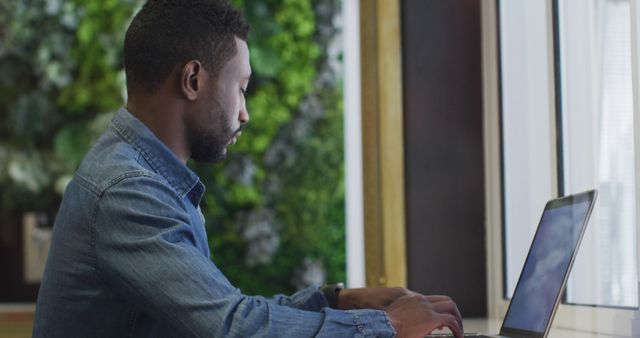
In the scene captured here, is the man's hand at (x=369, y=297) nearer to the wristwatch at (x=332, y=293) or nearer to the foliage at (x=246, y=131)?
the wristwatch at (x=332, y=293)

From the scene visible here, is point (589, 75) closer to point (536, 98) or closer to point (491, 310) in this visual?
point (536, 98)

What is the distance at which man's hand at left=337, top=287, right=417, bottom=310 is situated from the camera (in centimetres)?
173

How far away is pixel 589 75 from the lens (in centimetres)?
210

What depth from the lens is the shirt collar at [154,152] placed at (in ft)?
5.47

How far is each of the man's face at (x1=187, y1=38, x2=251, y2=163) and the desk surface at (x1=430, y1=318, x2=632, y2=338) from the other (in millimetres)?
716

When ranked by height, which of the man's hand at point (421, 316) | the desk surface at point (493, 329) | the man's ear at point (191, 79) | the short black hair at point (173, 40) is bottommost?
the desk surface at point (493, 329)

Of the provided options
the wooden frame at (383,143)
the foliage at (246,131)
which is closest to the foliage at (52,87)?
the foliage at (246,131)

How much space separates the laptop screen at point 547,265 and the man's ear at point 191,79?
600 mm

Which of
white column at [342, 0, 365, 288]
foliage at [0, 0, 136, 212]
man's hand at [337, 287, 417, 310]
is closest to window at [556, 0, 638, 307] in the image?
man's hand at [337, 287, 417, 310]

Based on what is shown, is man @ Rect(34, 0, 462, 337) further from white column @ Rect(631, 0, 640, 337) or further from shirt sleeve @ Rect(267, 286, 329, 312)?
white column @ Rect(631, 0, 640, 337)

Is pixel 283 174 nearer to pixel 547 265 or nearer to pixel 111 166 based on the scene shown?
pixel 547 265

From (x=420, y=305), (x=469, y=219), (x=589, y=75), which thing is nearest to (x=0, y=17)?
(x=469, y=219)

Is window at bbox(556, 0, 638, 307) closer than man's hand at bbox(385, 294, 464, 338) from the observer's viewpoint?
No

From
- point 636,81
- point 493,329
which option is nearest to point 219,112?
point 636,81
